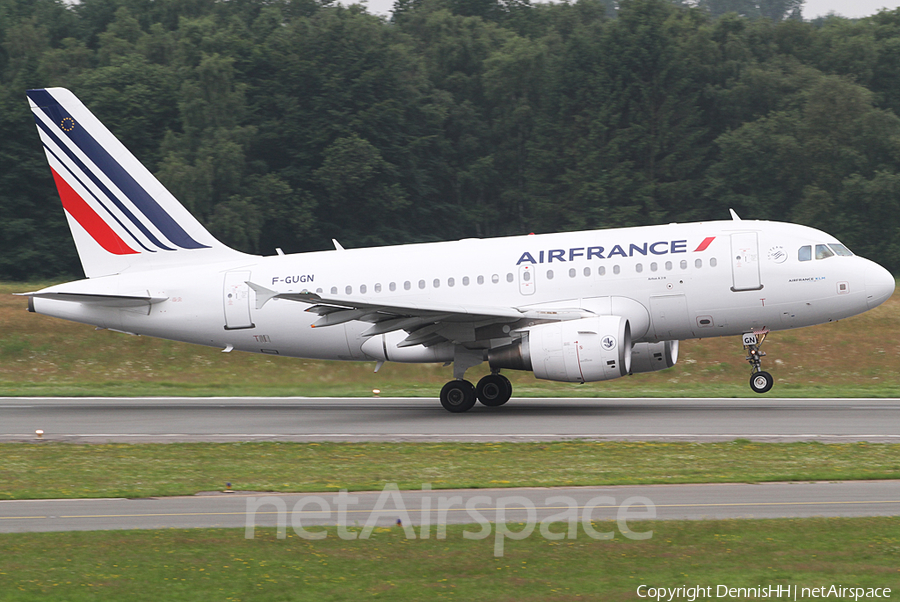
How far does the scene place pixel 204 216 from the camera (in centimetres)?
6431

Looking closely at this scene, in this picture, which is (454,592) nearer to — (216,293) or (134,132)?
(216,293)

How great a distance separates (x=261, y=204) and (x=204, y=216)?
13.8 ft

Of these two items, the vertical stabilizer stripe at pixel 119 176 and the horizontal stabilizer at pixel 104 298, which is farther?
the vertical stabilizer stripe at pixel 119 176

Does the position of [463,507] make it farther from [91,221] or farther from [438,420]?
[91,221]

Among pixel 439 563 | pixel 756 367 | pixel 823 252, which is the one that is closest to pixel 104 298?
pixel 756 367

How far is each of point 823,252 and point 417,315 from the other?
9.80m

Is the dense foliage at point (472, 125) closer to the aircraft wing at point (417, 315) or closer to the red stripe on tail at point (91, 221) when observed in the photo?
the red stripe on tail at point (91, 221)

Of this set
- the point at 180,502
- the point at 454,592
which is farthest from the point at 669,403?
the point at 454,592

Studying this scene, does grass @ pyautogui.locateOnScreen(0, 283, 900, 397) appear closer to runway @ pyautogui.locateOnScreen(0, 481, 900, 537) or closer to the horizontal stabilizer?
the horizontal stabilizer

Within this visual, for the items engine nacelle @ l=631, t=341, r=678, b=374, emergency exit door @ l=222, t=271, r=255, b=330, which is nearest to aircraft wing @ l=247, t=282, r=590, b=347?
engine nacelle @ l=631, t=341, r=678, b=374

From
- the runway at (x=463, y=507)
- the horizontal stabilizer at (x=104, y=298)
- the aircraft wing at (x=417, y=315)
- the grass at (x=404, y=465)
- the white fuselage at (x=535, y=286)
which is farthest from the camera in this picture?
the horizontal stabilizer at (x=104, y=298)

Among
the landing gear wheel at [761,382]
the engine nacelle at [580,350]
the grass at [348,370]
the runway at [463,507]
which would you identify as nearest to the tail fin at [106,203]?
the grass at [348,370]

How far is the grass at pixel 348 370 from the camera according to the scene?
31391 mm

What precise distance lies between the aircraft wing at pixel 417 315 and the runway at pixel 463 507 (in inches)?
347
